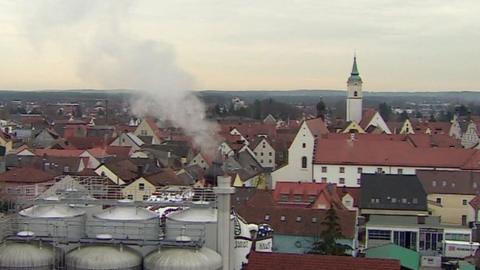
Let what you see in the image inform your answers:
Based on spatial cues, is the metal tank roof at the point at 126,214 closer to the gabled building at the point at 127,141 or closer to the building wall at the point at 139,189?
the building wall at the point at 139,189

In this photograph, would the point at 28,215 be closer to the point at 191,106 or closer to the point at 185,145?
the point at 191,106

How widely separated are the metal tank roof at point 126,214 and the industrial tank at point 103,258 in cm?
157

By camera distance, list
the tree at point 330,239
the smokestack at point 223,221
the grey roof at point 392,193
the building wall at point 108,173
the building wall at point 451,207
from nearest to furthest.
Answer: the smokestack at point 223,221 → the tree at point 330,239 → the grey roof at point 392,193 → the building wall at point 451,207 → the building wall at point 108,173

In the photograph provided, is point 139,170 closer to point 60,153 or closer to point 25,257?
point 60,153

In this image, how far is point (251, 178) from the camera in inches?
2756

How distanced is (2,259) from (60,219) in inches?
102

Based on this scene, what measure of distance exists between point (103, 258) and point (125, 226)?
207 centimetres

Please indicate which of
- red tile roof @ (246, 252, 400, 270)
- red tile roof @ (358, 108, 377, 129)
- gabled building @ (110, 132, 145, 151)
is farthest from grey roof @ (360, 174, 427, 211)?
red tile roof @ (358, 108, 377, 129)

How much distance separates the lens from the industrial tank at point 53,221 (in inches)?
997

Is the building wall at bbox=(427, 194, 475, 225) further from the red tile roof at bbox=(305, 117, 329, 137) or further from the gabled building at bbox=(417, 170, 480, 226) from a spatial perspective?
the red tile roof at bbox=(305, 117, 329, 137)

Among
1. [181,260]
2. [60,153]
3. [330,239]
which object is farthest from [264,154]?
[181,260]

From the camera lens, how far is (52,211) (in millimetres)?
25891

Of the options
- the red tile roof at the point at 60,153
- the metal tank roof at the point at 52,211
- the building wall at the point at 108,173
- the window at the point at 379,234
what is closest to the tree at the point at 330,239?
the window at the point at 379,234

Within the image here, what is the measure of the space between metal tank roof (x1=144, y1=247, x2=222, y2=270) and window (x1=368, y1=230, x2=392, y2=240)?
83.5 feet
